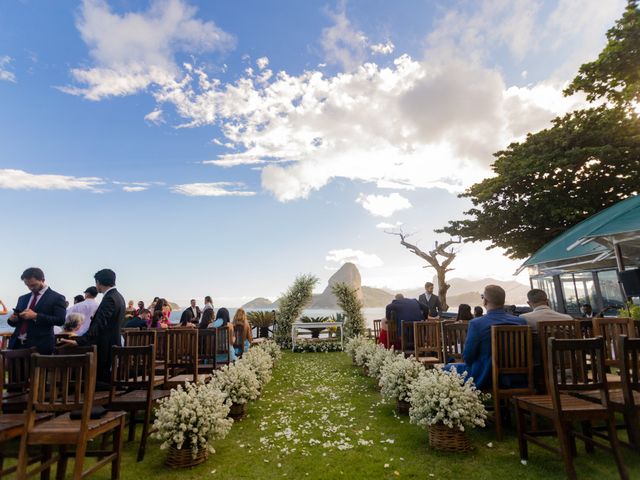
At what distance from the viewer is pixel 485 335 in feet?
14.6

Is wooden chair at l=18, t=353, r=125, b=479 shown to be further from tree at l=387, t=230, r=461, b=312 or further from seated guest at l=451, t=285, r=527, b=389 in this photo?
tree at l=387, t=230, r=461, b=312

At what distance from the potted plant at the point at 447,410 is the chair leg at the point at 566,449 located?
0.70 m

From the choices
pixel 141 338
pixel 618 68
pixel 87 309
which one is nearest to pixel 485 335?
pixel 141 338

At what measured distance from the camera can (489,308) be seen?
4.65 m

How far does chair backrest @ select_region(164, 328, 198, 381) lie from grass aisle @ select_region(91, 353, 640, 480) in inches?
45.6

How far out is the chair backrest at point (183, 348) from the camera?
547 cm

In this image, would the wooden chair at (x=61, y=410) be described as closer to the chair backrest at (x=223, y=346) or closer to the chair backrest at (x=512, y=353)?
the chair backrest at (x=223, y=346)

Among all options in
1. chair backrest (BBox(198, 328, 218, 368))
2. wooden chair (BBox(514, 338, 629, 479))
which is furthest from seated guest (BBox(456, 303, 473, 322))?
chair backrest (BBox(198, 328, 218, 368))

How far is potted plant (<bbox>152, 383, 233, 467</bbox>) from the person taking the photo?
366cm

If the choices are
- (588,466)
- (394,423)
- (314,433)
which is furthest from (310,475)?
(588,466)

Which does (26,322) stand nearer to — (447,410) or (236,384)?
(236,384)

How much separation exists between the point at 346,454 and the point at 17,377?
356 centimetres

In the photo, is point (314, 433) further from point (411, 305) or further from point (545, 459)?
point (411, 305)

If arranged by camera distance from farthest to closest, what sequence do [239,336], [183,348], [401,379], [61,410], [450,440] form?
[239,336] < [183,348] < [401,379] < [450,440] < [61,410]
